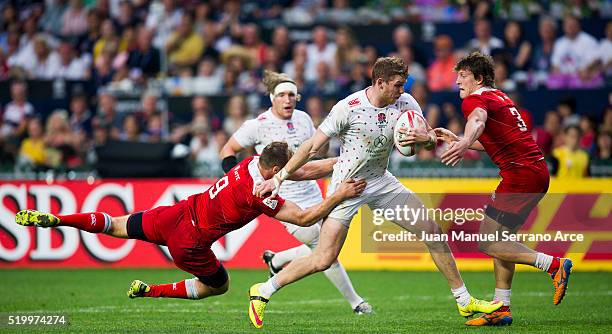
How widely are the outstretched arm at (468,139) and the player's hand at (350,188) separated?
90cm

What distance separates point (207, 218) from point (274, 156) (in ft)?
2.87

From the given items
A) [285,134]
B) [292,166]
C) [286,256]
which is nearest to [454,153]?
[292,166]

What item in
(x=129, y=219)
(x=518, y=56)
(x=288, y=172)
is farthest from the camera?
(x=518, y=56)

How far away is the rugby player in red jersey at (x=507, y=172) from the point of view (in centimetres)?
923

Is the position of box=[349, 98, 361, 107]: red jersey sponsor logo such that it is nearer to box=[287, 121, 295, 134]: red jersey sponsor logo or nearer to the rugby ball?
the rugby ball

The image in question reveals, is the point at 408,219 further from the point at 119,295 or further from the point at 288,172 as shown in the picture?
the point at 119,295

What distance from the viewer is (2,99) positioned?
67.3 ft

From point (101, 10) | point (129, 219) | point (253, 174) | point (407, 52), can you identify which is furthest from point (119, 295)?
point (101, 10)

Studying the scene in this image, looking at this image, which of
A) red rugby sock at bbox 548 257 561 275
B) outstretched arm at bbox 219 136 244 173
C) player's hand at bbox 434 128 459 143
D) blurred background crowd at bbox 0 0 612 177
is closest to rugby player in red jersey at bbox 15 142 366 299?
Answer: player's hand at bbox 434 128 459 143

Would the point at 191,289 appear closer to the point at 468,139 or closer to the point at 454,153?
the point at 454,153

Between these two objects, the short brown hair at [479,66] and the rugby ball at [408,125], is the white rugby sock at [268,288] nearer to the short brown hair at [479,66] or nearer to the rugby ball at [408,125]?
the rugby ball at [408,125]

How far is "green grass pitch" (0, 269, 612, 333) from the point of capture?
9.37 meters

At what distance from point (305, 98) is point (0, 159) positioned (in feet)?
19.4

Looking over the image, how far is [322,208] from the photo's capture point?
9.13 metres
